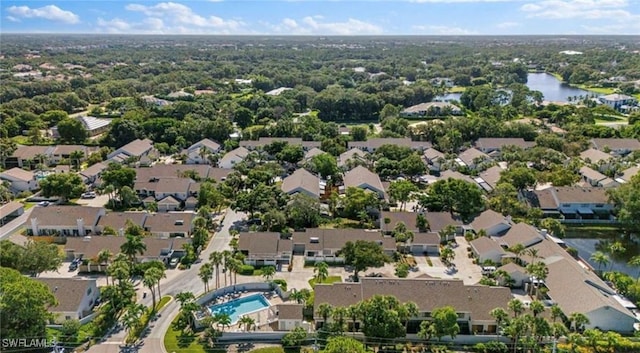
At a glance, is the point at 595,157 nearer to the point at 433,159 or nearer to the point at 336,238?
the point at 433,159

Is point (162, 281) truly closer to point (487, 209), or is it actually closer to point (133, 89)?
point (487, 209)

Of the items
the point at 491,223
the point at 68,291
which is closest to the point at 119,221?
the point at 68,291

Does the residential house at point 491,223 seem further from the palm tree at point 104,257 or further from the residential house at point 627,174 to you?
the palm tree at point 104,257

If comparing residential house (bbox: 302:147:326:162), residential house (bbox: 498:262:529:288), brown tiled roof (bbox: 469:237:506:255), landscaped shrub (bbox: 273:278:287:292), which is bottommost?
landscaped shrub (bbox: 273:278:287:292)

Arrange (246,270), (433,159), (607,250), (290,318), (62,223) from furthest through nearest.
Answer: (433,159) → (62,223) → (607,250) → (246,270) → (290,318)

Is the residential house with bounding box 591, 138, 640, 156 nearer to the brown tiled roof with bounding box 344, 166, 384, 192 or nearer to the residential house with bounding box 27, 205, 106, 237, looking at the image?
the brown tiled roof with bounding box 344, 166, 384, 192

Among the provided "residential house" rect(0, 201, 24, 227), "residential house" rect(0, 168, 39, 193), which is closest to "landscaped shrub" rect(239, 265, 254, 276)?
"residential house" rect(0, 201, 24, 227)

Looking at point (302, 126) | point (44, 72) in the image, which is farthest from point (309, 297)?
point (44, 72)
